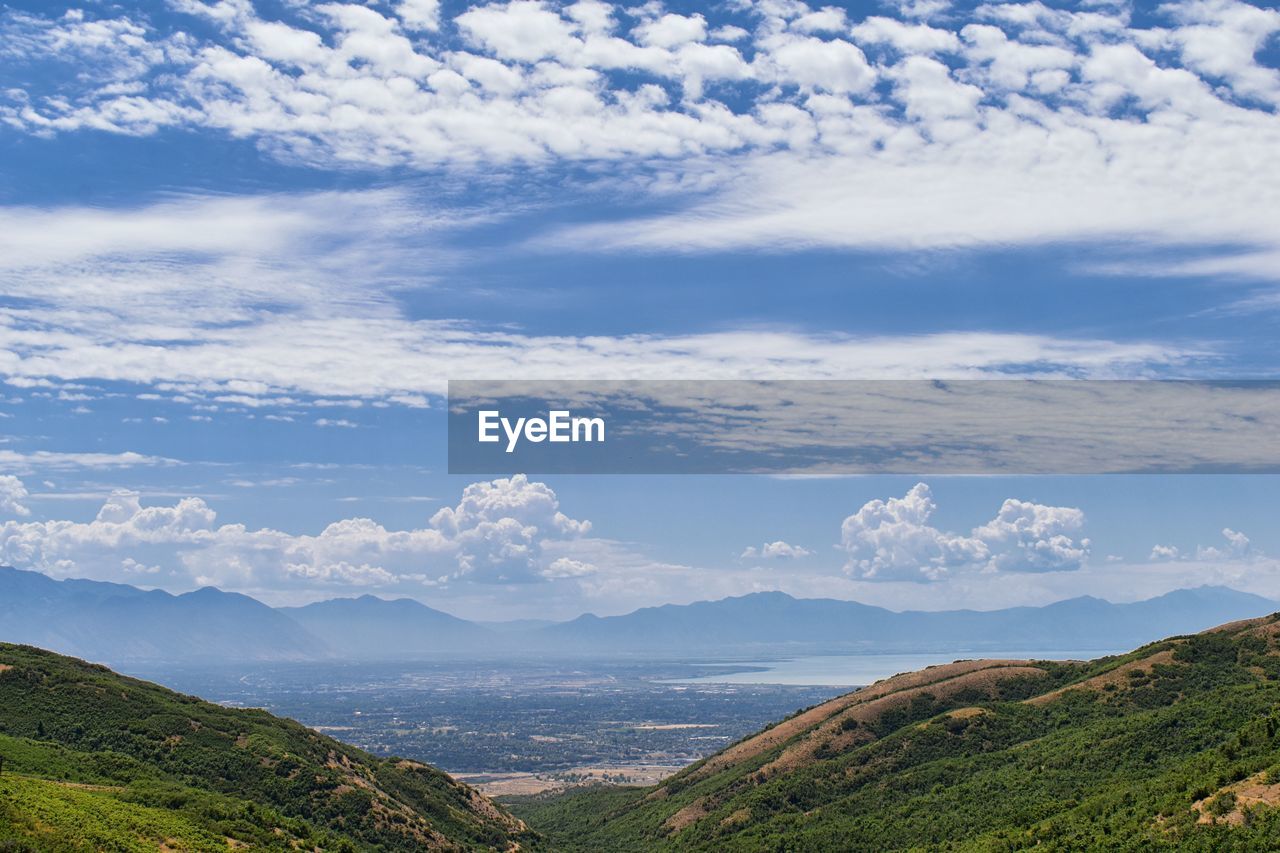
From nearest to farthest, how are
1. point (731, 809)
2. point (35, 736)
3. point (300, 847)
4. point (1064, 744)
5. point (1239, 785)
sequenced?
point (1239, 785) → point (300, 847) → point (35, 736) → point (1064, 744) → point (731, 809)

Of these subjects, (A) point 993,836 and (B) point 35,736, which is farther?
(B) point 35,736

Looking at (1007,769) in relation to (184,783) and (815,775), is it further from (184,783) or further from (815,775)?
(184,783)

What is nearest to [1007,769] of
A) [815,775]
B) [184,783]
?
[815,775]

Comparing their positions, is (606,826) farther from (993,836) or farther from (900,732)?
(993,836)

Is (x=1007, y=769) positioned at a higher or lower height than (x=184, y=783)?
lower

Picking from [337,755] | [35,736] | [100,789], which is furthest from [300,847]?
[337,755]

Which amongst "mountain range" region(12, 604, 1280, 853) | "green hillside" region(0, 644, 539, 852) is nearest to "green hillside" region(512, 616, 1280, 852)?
"mountain range" region(12, 604, 1280, 853)

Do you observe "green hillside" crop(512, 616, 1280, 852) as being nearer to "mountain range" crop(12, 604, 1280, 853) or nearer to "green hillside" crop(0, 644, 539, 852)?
"mountain range" crop(12, 604, 1280, 853)
